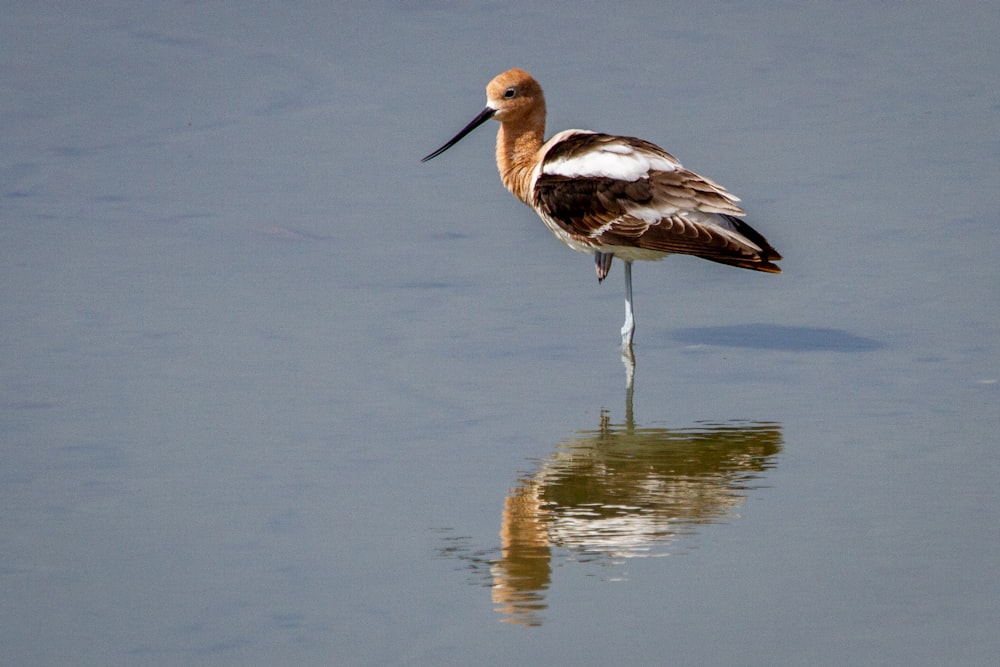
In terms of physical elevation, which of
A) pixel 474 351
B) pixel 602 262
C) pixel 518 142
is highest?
pixel 518 142

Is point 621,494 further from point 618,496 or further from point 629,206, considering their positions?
point 629,206

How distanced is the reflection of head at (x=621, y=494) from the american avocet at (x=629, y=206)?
1.41m

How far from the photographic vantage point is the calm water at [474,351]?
18.7 feet

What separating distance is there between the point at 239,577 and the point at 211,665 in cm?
71

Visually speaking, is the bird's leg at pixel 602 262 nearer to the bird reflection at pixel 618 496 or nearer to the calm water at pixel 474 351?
the calm water at pixel 474 351

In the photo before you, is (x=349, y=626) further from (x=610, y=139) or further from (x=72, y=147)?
(x=72, y=147)

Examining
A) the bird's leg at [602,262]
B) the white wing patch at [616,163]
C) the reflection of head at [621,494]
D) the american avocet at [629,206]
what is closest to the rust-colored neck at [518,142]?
the american avocet at [629,206]

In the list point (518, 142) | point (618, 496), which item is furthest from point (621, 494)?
point (518, 142)

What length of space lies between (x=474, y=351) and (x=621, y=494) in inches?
79.2

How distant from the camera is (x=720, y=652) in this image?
5.32 m

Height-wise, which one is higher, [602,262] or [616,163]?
[616,163]

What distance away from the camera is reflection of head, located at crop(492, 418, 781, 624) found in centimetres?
605

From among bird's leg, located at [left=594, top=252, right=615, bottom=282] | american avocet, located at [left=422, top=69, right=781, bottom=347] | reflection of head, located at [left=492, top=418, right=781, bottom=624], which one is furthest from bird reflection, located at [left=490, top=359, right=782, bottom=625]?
bird's leg, located at [left=594, top=252, right=615, bottom=282]

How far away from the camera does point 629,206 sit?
8.98 m
